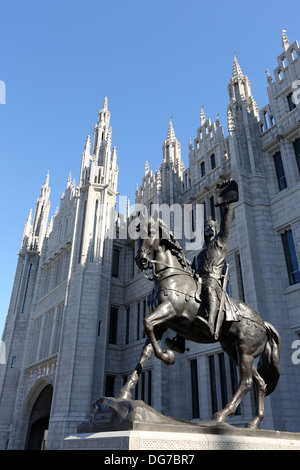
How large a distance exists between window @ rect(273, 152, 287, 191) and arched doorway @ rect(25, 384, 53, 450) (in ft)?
75.5

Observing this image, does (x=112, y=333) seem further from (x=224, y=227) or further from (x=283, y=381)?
(x=224, y=227)

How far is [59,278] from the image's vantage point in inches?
1211

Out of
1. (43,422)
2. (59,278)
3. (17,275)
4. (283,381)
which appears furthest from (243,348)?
(17,275)

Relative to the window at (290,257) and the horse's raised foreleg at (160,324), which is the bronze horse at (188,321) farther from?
the window at (290,257)

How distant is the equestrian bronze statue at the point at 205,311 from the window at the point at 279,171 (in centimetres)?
1230

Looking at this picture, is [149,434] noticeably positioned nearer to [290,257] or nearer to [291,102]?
[290,257]

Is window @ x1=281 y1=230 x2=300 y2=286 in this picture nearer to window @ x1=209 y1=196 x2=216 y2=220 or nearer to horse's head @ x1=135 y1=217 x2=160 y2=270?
window @ x1=209 y1=196 x2=216 y2=220

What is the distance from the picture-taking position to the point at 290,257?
1620 cm

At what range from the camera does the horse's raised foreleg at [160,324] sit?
529 cm

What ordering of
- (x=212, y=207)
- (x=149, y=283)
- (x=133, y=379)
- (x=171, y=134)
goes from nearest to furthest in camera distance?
(x=133, y=379), (x=212, y=207), (x=149, y=283), (x=171, y=134)

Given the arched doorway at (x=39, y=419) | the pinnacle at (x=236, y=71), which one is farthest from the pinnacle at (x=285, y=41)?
the arched doorway at (x=39, y=419)

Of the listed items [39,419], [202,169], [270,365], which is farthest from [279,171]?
[39,419]

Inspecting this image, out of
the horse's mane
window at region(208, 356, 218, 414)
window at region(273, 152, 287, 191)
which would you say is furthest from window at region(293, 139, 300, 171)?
the horse's mane

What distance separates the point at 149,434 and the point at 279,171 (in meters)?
16.7
